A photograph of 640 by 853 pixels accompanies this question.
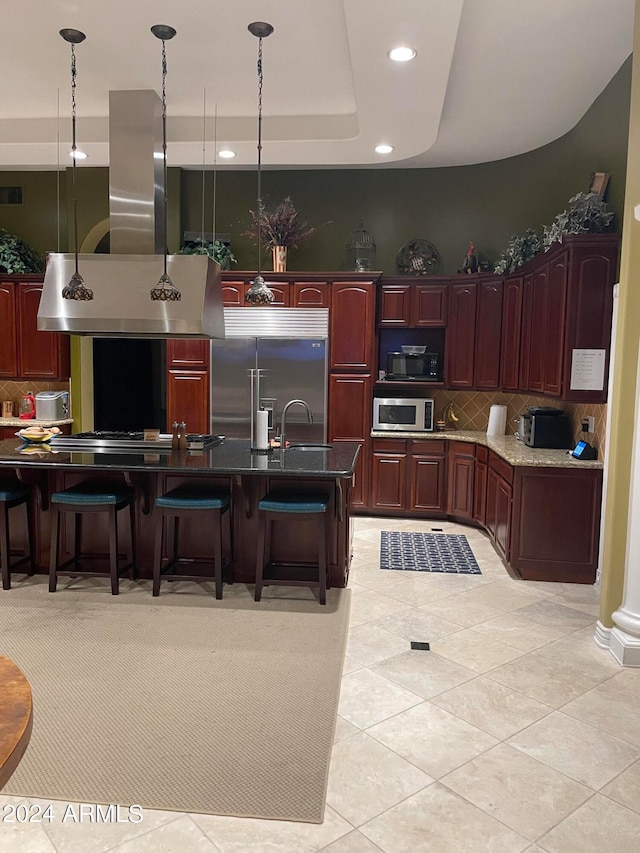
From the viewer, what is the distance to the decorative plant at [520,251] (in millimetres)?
5531

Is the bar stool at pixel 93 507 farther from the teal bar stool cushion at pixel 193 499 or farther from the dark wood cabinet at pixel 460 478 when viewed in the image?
the dark wood cabinet at pixel 460 478

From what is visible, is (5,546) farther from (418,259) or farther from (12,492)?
(418,259)

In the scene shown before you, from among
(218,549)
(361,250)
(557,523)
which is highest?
(361,250)

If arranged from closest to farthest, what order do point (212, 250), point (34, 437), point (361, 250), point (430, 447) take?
point (34, 437), point (430, 447), point (212, 250), point (361, 250)

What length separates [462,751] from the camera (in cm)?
255

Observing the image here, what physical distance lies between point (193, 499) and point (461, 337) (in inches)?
134

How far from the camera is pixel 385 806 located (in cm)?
222

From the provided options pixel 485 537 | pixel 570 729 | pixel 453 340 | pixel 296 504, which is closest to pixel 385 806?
pixel 570 729

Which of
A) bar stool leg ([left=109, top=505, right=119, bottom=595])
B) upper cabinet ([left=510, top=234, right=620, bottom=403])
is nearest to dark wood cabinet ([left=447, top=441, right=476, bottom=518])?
upper cabinet ([left=510, top=234, right=620, bottom=403])

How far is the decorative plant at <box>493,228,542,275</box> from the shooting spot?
5531mm

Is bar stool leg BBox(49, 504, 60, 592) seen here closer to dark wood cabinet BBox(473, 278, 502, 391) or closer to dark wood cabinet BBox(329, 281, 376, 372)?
dark wood cabinet BBox(329, 281, 376, 372)

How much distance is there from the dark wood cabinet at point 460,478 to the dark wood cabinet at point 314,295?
6.12 feet

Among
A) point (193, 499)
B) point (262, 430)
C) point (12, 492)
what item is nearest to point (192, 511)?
point (193, 499)

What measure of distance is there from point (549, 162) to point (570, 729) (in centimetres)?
496
